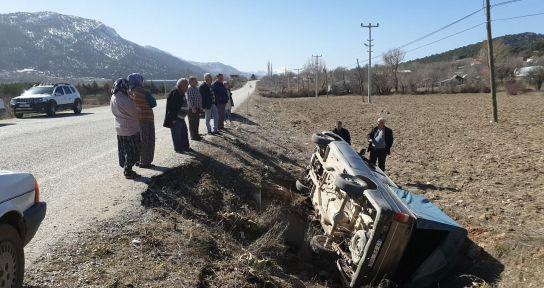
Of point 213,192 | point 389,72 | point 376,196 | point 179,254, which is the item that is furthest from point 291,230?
point 389,72

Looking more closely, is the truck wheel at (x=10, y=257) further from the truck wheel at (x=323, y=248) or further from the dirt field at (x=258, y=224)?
the truck wheel at (x=323, y=248)

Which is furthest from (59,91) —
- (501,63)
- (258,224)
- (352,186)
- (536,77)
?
(501,63)

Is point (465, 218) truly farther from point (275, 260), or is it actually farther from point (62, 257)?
point (62, 257)

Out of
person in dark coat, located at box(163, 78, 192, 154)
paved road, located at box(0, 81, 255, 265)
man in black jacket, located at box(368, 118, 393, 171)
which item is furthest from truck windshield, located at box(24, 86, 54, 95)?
man in black jacket, located at box(368, 118, 393, 171)

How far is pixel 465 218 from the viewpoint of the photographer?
878cm

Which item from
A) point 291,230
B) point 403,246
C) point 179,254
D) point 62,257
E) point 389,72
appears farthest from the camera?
point 389,72

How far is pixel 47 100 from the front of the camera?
2214 centimetres

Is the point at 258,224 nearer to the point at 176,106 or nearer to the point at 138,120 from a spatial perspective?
the point at 138,120

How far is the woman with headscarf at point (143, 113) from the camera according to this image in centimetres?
783

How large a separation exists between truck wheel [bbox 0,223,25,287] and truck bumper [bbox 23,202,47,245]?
0.63 ft

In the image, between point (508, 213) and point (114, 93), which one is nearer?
point (114, 93)

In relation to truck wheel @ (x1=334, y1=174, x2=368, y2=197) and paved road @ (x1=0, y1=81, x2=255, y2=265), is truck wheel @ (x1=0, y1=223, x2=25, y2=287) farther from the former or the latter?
truck wheel @ (x1=334, y1=174, x2=368, y2=197)

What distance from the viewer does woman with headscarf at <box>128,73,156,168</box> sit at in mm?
7828

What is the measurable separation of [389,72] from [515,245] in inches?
3455
